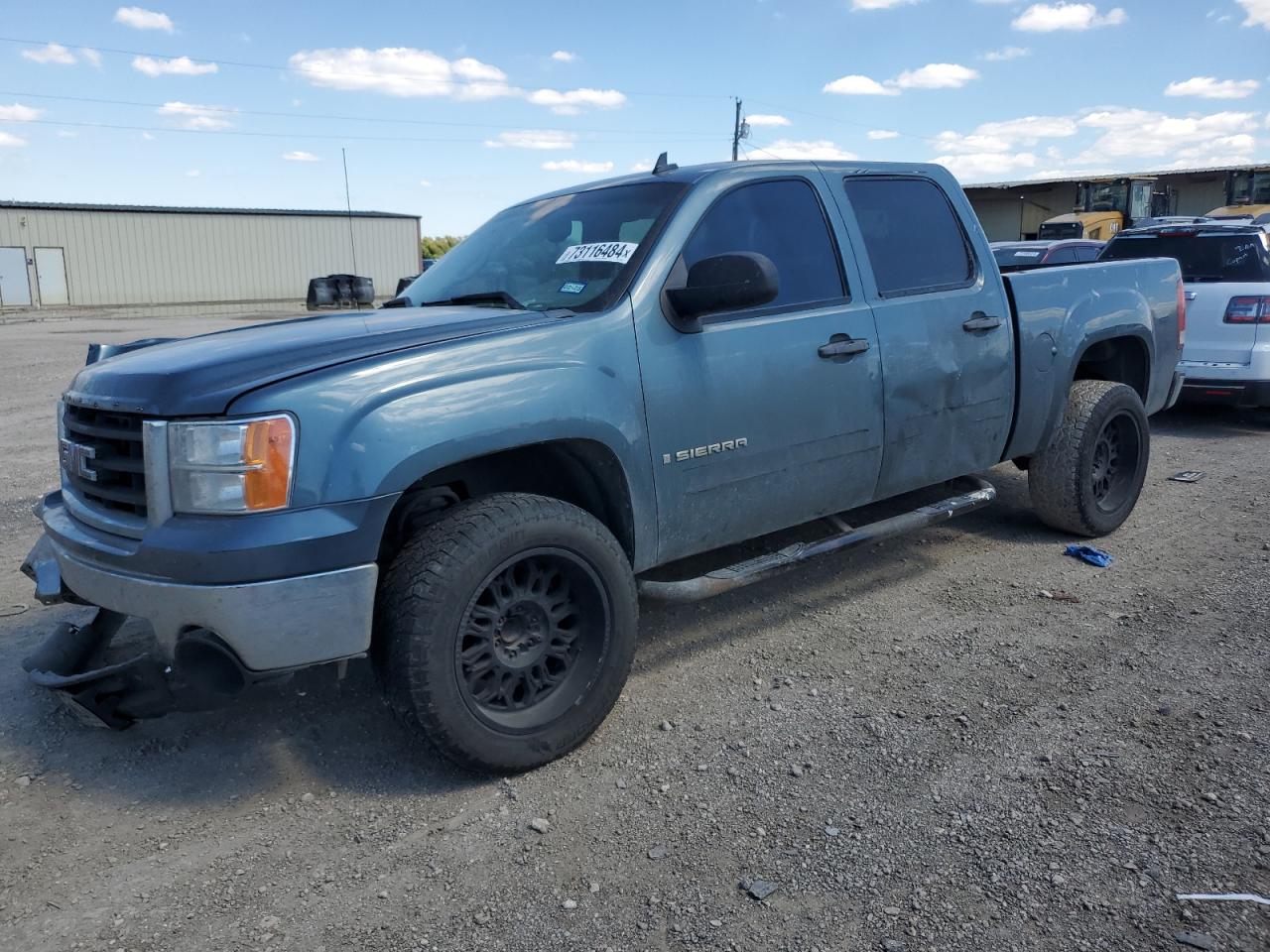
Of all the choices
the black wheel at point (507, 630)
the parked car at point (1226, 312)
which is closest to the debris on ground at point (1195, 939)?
the black wheel at point (507, 630)

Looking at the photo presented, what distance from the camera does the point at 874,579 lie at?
5.15 metres

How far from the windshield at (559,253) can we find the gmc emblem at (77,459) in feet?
4.77

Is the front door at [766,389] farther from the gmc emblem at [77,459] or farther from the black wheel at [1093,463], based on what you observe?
the gmc emblem at [77,459]

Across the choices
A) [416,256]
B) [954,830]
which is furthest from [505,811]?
[416,256]

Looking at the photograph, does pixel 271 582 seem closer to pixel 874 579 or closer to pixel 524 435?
pixel 524 435

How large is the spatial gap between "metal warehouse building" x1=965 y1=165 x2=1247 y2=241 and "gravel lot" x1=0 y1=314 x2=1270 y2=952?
1353 inches

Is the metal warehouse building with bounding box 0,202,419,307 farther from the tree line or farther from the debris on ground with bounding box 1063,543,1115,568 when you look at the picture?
the debris on ground with bounding box 1063,543,1115,568

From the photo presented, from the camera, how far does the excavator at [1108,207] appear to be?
26500 mm

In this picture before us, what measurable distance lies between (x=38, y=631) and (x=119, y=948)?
2.39 metres

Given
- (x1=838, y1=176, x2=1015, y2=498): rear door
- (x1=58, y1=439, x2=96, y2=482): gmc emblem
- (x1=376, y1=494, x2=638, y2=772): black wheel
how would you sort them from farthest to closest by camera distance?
(x1=838, y1=176, x2=1015, y2=498): rear door
(x1=58, y1=439, x2=96, y2=482): gmc emblem
(x1=376, y1=494, x2=638, y2=772): black wheel

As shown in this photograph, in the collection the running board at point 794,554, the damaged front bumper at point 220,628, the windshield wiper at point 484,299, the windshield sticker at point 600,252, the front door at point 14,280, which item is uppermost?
the front door at point 14,280

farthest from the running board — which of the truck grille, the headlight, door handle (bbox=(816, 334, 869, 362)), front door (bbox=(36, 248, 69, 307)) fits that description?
front door (bbox=(36, 248, 69, 307))

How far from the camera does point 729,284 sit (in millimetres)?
3463

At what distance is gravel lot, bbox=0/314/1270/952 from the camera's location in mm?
2580
